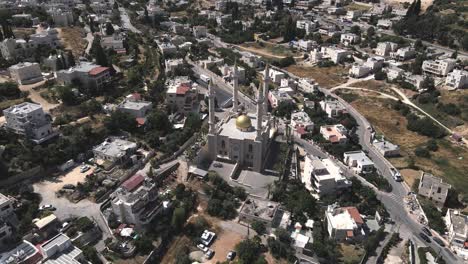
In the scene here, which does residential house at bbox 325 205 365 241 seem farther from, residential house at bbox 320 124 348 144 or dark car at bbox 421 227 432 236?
residential house at bbox 320 124 348 144

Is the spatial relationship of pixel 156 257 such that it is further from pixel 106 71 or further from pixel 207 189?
pixel 106 71

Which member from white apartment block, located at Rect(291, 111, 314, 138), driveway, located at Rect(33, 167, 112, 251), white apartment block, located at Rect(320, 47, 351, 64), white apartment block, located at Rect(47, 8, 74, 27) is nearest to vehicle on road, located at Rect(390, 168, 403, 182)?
white apartment block, located at Rect(291, 111, 314, 138)

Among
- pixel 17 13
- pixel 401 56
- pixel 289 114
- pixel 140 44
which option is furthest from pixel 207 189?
pixel 17 13

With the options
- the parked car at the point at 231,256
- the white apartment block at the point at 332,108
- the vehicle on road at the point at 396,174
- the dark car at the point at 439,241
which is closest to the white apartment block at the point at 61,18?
the white apartment block at the point at 332,108

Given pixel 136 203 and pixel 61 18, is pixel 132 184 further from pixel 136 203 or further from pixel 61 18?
pixel 61 18

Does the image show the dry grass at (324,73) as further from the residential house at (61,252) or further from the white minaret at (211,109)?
the residential house at (61,252)

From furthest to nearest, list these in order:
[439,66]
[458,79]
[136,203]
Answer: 1. [439,66]
2. [458,79]
3. [136,203]

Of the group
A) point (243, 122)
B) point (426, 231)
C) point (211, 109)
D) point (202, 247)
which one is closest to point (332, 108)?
point (243, 122)
